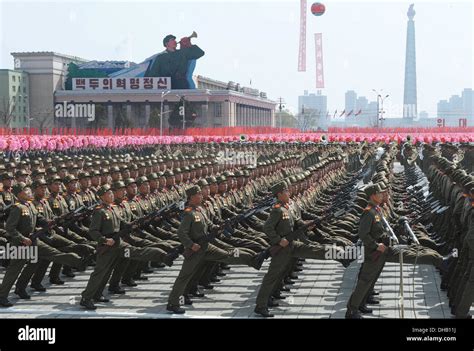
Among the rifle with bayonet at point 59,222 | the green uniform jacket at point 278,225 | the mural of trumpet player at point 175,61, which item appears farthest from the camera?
the mural of trumpet player at point 175,61

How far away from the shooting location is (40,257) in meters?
12.9

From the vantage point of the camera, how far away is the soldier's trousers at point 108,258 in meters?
12.4

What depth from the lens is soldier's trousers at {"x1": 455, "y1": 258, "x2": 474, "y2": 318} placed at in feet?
36.2

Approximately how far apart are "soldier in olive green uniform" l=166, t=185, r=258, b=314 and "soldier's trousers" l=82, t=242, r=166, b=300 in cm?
79

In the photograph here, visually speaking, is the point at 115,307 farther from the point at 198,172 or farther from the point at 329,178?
the point at 329,178

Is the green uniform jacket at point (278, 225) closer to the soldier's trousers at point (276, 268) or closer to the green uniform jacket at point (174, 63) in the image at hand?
the soldier's trousers at point (276, 268)

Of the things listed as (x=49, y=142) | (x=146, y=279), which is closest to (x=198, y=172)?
(x=146, y=279)

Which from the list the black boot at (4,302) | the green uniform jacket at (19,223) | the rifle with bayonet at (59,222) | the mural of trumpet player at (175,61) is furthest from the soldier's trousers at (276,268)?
the mural of trumpet player at (175,61)

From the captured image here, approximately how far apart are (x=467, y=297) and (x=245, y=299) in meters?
3.68

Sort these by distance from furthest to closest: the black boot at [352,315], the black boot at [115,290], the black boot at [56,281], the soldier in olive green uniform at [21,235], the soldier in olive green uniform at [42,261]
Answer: the black boot at [56,281]
the black boot at [115,290]
the soldier in olive green uniform at [42,261]
the soldier in olive green uniform at [21,235]
the black boot at [352,315]

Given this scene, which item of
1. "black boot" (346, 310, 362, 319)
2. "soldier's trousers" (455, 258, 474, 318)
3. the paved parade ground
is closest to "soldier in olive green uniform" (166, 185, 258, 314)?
the paved parade ground

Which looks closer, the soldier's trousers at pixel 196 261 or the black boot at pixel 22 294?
the soldier's trousers at pixel 196 261

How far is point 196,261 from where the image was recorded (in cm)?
1201

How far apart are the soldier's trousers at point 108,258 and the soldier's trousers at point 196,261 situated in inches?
30.1
